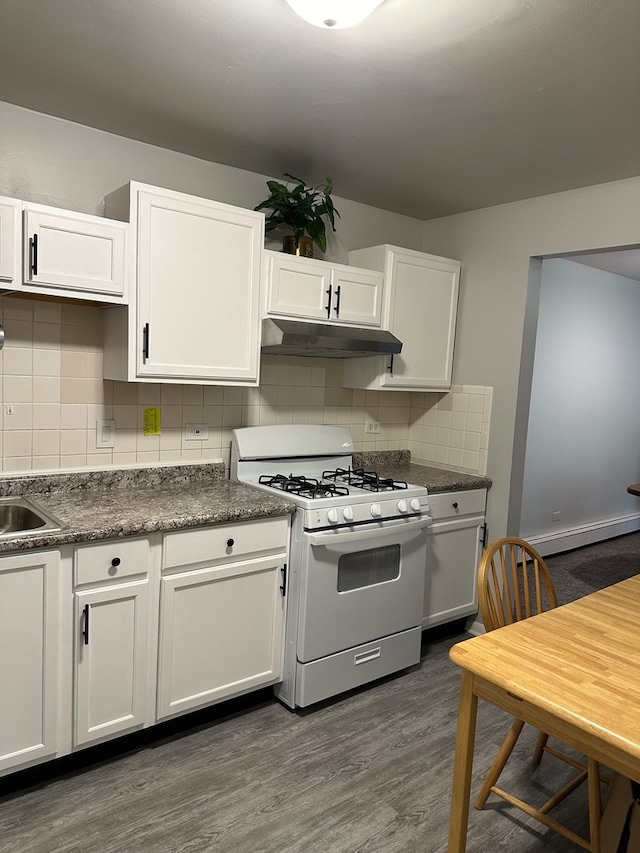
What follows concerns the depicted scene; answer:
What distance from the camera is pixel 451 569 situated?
3348 millimetres

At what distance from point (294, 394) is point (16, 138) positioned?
1.70 meters

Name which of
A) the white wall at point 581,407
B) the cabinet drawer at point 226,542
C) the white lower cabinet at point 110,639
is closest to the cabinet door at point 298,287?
the cabinet drawer at point 226,542

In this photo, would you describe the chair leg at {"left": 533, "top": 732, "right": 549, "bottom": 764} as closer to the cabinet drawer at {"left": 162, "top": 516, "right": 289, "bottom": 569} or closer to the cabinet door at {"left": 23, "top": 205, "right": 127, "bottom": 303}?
the cabinet drawer at {"left": 162, "top": 516, "right": 289, "bottom": 569}

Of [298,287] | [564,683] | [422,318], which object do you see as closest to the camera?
[564,683]

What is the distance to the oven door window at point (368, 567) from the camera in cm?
270

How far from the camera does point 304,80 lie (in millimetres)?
2045

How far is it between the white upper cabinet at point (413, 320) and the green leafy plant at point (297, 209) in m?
0.37

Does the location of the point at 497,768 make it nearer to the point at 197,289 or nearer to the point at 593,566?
the point at 197,289

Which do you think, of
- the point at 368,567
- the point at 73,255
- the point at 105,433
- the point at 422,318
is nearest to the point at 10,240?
the point at 73,255

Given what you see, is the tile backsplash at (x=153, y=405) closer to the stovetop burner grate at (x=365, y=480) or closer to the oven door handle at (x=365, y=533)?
the stovetop burner grate at (x=365, y=480)

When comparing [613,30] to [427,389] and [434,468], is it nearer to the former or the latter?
[427,389]

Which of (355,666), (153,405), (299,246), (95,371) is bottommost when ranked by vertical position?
(355,666)

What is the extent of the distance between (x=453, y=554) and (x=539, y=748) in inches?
45.6

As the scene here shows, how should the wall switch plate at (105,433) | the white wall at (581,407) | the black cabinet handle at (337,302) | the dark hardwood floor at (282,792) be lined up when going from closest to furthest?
1. the dark hardwood floor at (282,792)
2. the wall switch plate at (105,433)
3. the black cabinet handle at (337,302)
4. the white wall at (581,407)
